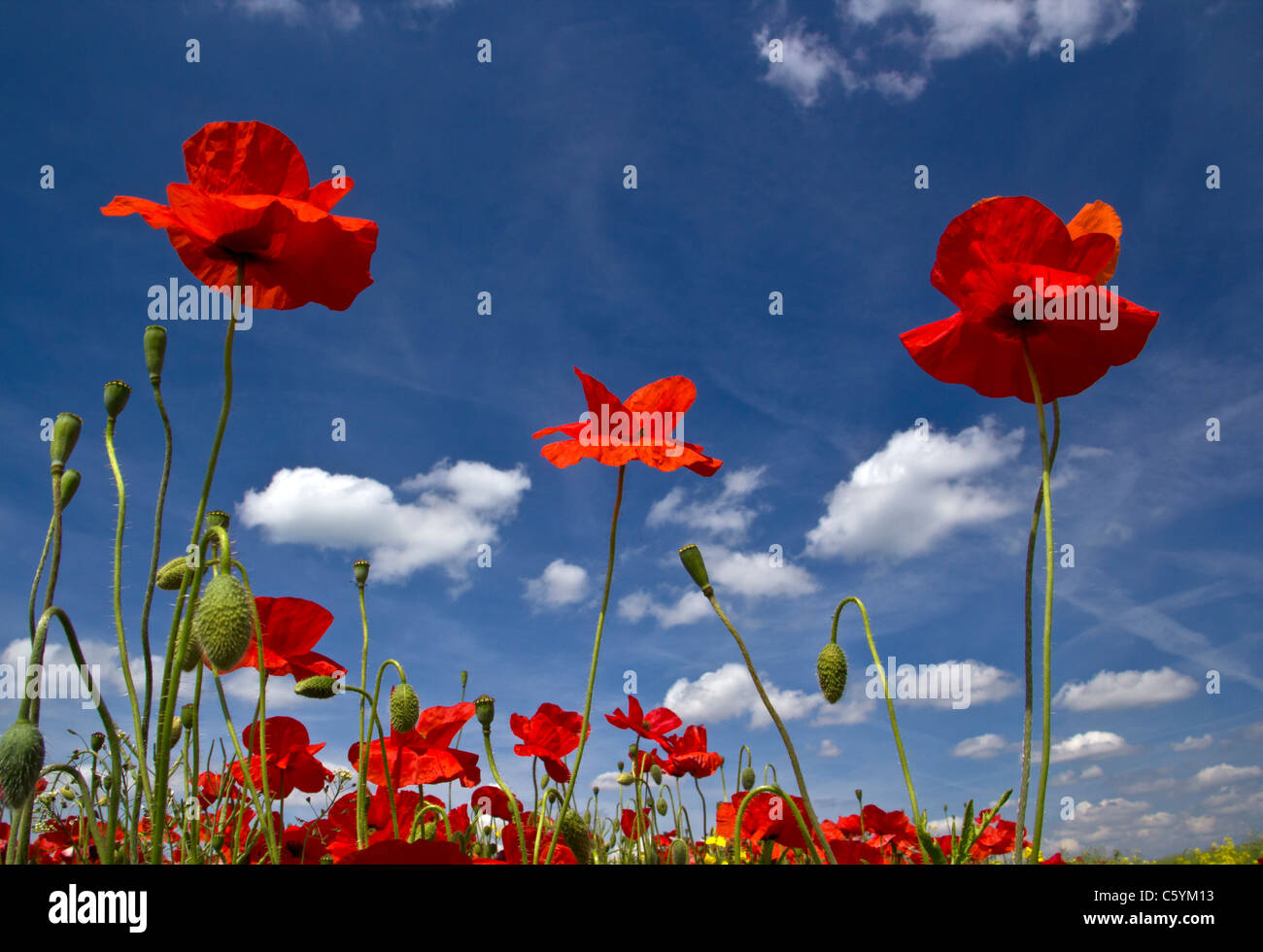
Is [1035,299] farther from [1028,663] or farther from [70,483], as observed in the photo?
[70,483]

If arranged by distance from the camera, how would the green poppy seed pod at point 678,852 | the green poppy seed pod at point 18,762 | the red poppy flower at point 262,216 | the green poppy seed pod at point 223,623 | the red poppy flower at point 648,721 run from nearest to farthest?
the green poppy seed pod at point 18,762
the green poppy seed pod at point 223,623
the red poppy flower at point 262,216
the green poppy seed pod at point 678,852
the red poppy flower at point 648,721

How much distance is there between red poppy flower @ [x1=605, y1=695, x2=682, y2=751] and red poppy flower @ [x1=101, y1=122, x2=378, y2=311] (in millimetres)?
1625

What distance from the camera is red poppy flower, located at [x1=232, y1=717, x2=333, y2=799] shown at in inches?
85.1

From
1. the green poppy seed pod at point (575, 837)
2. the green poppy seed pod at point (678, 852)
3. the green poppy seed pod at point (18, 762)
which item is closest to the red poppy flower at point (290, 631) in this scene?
the green poppy seed pod at point (575, 837)

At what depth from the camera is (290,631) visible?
1.77 meters

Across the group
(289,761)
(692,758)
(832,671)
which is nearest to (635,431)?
(832,671)

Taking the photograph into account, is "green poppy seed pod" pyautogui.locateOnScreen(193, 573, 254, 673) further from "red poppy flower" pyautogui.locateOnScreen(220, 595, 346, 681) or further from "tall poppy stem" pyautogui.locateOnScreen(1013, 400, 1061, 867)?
"tall poppy stem" pyautogui.locateOnScreen(1013, 400, 1061, 867)

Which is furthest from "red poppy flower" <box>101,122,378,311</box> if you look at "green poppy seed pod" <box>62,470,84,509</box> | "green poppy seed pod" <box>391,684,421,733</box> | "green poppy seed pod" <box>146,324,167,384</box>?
"green poppy seed pod" <box>391,684,421,733</box>

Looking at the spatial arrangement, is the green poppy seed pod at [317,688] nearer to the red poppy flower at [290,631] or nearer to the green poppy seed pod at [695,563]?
the red poppy flower at [290,631]

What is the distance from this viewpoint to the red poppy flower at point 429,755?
2012 mm

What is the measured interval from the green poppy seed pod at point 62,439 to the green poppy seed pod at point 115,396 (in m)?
0.12
